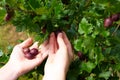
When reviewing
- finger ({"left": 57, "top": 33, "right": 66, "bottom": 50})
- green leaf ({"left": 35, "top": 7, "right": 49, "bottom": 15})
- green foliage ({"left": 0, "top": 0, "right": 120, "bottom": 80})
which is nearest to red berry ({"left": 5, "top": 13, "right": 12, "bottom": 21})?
green foliage ({"left": 0, "top": 0, "right": 120, "bottom": 80})

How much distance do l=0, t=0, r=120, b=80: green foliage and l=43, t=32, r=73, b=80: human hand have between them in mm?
41

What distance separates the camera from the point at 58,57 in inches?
65.7

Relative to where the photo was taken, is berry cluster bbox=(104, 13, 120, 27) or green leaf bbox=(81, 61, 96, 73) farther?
green leaf bbox=(81, 61, 96, 73)

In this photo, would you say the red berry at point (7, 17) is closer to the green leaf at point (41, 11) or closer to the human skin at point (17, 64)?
the green leaf at point (41, 11)

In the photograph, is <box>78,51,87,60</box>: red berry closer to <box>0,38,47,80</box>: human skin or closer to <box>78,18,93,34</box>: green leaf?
<box>78,18,93,34</box>: green leaf

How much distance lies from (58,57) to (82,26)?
0.21 metres

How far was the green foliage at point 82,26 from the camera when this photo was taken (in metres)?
1.46

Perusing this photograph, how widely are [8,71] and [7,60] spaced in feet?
0.23

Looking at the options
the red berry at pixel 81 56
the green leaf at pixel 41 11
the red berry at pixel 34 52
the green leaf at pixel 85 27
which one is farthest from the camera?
the red berry at pixel 34 52

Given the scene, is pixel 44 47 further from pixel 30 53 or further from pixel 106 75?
pixel 106 75

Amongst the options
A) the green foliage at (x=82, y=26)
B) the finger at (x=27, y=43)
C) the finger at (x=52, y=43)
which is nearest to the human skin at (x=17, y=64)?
the finger at (x=27, y=43)

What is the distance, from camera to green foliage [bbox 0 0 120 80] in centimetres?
146

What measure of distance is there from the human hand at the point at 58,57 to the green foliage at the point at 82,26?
0.14 ft

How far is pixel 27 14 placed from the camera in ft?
5.01
